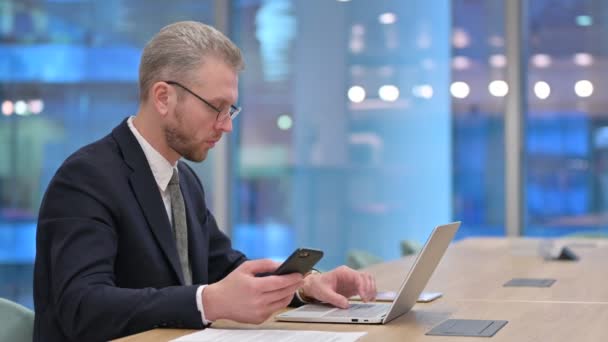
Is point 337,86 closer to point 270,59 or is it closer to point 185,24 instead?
point 270,59

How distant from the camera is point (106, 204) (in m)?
2.26

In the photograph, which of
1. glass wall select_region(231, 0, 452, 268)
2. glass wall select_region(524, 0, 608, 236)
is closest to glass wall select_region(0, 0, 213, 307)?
glass wall select_region(231, 0, 452, 268)

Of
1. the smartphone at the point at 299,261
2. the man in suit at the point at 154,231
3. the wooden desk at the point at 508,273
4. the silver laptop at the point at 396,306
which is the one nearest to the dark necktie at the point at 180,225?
the man in suit at the point at 154,231

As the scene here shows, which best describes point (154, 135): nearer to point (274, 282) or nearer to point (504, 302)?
point (274, 282)

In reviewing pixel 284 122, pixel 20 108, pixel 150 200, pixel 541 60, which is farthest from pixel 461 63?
pixel 150 200

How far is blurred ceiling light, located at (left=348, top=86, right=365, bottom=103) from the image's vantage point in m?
7.27

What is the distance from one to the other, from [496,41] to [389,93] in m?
0.90

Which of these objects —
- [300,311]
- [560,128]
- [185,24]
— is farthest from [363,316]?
[560,128]

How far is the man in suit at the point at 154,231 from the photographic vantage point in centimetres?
Answer: 206

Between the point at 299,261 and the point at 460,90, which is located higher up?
the point at 460,90

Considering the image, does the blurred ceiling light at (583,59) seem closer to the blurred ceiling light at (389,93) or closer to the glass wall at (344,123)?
the glass wall at (344,123)

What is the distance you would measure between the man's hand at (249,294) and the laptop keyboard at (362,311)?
299mm

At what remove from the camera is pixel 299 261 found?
1.98m

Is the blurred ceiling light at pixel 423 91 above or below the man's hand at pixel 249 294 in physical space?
above
